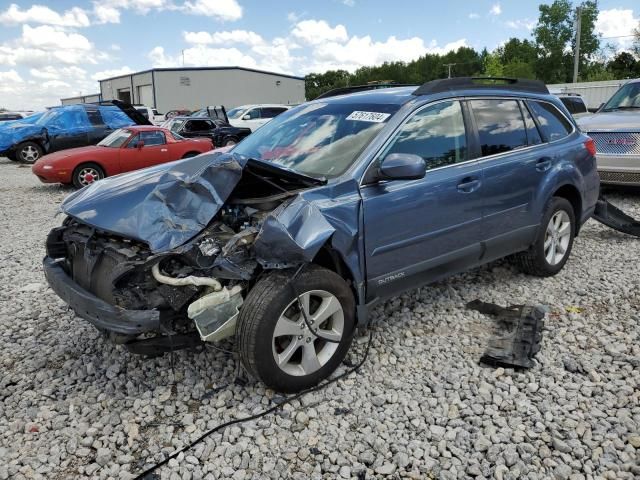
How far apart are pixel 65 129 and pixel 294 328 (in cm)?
1420

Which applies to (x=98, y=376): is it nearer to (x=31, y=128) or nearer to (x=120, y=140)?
(x=120, y=140)

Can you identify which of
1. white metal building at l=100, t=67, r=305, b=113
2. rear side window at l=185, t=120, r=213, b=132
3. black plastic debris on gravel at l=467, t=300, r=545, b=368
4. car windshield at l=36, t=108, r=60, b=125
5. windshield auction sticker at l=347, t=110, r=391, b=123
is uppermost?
white metal building at l=100, t=67, r=305, b=113

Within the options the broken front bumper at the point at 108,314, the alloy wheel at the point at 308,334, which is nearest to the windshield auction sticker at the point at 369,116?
the alloy wheel at the point at 308,334

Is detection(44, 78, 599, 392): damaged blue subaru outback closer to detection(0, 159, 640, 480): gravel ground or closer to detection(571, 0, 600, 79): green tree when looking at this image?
detection(0, 159, 640, 480): gravel ground

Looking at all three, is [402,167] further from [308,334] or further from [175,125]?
[175,125]

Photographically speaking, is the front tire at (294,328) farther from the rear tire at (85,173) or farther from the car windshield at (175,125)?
the car windshield at (175,125)

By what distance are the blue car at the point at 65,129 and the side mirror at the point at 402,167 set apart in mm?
13379

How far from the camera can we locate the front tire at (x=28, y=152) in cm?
1526

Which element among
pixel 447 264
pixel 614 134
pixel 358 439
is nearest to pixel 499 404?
pixel 358 439

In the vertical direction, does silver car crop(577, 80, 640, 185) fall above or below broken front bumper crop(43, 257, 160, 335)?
above

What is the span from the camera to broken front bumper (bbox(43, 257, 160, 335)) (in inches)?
107

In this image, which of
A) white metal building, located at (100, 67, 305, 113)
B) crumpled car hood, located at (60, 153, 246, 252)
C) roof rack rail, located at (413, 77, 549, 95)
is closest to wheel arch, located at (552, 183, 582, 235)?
roof rack rail, located at (413, 77, 549, 95)

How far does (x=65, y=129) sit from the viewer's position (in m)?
14.8

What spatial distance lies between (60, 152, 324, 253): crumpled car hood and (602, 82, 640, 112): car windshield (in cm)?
806
